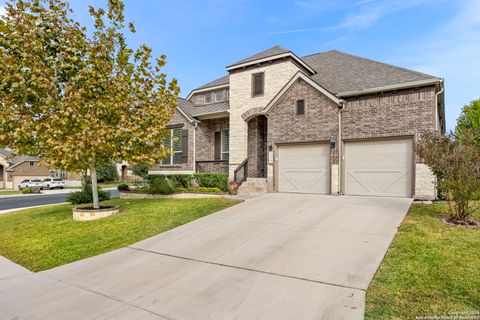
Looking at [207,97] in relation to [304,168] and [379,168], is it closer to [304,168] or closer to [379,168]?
[304,168]

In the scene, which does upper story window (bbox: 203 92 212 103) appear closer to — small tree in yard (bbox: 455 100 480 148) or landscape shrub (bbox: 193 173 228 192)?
landscape shrub (bbox: 193 173 228 192)

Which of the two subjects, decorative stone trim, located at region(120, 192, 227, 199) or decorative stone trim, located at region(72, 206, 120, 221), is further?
decorative stone trim, located at region(120, 192, 227, 199)

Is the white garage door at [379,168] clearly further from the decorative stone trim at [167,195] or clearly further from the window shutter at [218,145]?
the window shutter at [218,145]

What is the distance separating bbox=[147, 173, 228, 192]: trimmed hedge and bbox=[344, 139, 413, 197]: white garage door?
604 cm

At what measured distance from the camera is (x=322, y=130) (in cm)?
1266

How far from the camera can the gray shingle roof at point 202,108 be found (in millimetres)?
17453

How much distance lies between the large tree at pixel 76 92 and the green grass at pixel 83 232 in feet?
5.83

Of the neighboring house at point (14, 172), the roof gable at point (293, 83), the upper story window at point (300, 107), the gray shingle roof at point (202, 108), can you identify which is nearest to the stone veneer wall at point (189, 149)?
the gray shingle roof at point (202, 108)

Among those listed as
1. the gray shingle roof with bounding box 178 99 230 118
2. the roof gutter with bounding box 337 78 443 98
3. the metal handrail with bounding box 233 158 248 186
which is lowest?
the metal handrail with bounding box 233 158 248 186

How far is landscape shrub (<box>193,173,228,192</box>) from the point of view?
14.8 m

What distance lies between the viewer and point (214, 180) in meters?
15.0

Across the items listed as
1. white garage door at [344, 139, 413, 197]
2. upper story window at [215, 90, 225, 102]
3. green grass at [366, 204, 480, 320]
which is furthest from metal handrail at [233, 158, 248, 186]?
green grass at [366, 204, 480, 320]

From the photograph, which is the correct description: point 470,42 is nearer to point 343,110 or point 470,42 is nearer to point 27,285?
point 343,110

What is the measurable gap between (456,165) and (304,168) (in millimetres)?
6571
